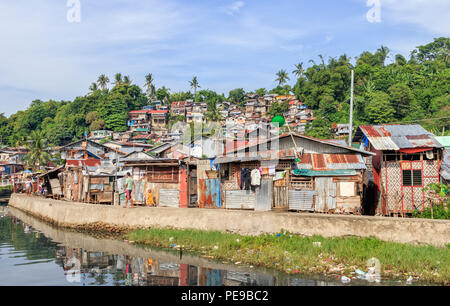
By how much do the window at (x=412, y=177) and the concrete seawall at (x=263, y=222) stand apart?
4.50 m

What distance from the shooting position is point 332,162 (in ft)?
61.3

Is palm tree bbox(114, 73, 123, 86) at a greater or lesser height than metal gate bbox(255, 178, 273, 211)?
greater

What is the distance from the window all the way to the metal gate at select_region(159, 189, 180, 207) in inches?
498

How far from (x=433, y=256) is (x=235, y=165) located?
35.3 feet

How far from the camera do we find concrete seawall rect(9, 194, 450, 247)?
13.6 m

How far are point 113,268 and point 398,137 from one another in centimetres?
1523

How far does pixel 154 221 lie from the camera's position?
65.3 ft

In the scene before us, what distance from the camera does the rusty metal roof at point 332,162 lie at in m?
18.2

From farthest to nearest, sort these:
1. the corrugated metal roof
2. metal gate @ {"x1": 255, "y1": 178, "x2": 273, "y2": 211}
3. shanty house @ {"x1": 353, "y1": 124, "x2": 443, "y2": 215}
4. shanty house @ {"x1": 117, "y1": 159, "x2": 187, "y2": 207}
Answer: shanty house @ {"x1": 117, "y1": 159, "x2": 187, "y2": 207}
the corrugated metal roof
metal gate @ {"x1": 255, "y1": 178, "x2": 273, "y2": 211}
shanty house @ {"x1": 353, "y1": 124, "x2": 443, "y2": 215}

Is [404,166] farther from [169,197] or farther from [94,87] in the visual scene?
[94,87]

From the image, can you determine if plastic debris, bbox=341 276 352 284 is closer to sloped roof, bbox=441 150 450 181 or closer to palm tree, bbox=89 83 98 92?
sloped roof, bbox=441 150 450 181

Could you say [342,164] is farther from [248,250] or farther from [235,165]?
[248,250]

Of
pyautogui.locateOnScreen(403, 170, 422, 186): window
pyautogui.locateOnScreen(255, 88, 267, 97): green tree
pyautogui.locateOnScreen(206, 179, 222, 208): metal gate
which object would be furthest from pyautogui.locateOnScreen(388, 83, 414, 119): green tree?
pyautogui.locateOnScreen(255, 88, 267, 97): green tree

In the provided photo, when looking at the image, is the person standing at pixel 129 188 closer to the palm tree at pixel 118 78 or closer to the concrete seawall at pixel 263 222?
the concrete seawall at pixel 263 222
